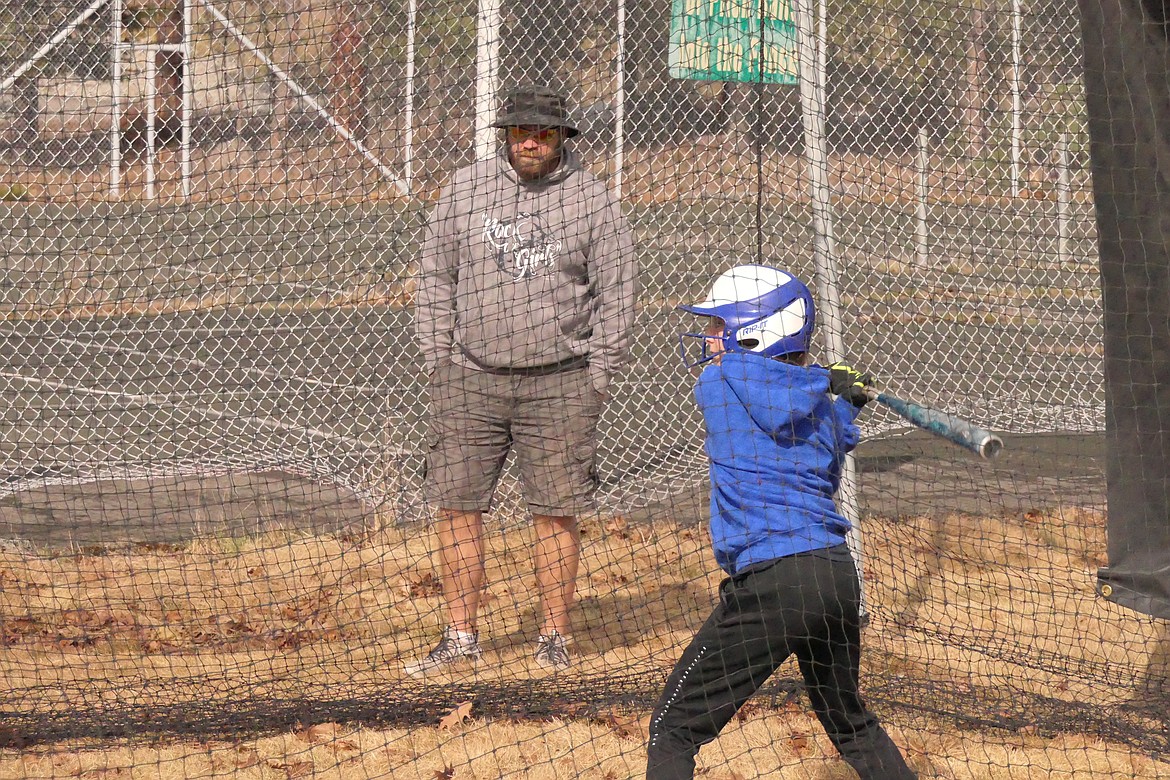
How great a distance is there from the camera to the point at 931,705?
13.9 feet

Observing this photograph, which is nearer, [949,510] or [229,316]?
[949,510]

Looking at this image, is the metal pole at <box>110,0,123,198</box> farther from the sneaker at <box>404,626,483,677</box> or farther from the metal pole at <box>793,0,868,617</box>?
the metal pole at <box>793,0,868,617</box>

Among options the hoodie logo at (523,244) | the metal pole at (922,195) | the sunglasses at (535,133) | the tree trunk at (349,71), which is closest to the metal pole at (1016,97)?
the metal pole at (922,195)

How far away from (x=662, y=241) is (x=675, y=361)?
1056mm

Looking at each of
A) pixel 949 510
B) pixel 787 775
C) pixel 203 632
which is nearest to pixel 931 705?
pixel 787 775

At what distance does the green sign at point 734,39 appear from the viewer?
4.59 metres

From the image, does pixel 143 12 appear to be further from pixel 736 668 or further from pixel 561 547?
pixel 736 668

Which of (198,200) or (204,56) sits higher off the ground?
(204,56)

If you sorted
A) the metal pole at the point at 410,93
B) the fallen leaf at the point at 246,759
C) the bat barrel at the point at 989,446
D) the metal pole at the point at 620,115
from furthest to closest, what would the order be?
the metal pole at the point at 620,115, the metal pole at the point at 410,93, the fallen leaf at the point at 246,759, the bat barrel at the point at 989,446

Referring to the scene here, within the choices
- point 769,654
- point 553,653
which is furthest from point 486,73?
point 769,654

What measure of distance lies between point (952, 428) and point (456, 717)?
203 cm

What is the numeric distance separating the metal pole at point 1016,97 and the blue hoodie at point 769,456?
2.92m

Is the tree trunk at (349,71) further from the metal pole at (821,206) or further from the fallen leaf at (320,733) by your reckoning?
the fallen leaf at (320,733)

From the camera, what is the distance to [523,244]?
437 centimetres
